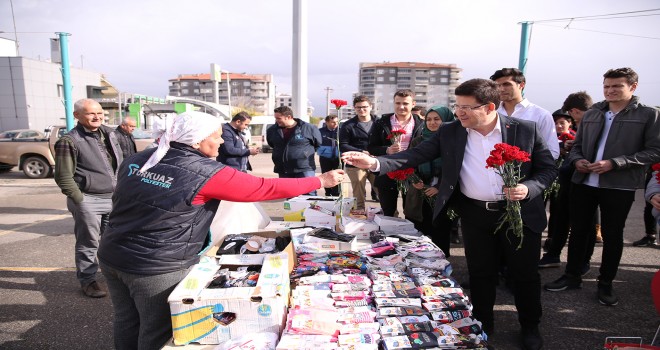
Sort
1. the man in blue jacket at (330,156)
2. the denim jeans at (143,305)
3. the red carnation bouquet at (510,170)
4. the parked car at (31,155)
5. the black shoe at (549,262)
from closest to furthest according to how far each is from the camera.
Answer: the denim jeans at (143,305)
the red carnation bouquet at (510,170)
the black shoe at (549,262)
the man in blue jacket at (330,156)
the parked car at (31,155)

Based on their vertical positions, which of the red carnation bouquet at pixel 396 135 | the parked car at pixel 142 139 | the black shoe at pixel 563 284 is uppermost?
the red carnation bouquet at pixel 396 135

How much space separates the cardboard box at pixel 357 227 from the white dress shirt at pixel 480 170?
1097mm

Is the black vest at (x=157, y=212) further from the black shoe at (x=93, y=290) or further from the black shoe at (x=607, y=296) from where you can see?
the black shoe at (x=607, y=296)

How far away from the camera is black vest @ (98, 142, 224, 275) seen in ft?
6.30

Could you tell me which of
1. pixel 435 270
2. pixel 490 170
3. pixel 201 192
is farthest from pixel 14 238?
pixel 490 170

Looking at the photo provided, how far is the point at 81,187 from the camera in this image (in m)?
3.52

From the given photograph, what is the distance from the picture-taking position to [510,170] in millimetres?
2256

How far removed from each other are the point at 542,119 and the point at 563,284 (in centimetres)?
165

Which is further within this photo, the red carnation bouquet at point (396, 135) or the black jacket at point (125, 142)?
the black jacket at point (125, 142)

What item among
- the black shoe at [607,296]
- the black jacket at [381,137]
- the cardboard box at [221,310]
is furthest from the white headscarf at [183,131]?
the black shoe at [607,296]

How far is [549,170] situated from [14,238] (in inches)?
273

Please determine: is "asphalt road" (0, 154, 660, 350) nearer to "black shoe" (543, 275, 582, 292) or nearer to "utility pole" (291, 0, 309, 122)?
"black shoe" (543, 275, 582, 292)

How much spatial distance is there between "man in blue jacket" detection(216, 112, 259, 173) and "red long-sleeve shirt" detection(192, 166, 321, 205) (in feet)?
13.3

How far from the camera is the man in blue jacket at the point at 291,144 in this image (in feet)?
19.6
